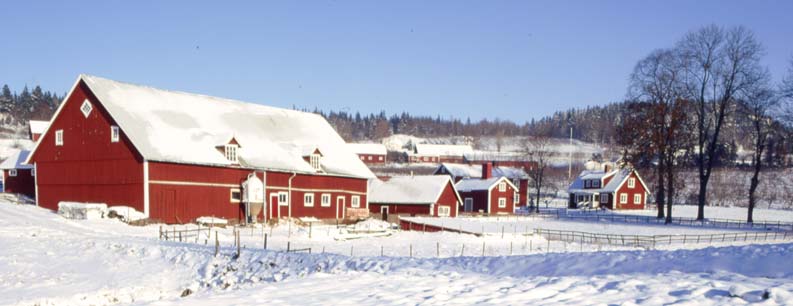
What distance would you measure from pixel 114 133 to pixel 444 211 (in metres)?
29.8

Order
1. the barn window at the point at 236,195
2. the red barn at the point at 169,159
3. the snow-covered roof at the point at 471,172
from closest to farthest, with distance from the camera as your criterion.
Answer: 1. the red barn at the point at 169,159
2. the barn window at the point at 236,195
3. the snow-covered roof at the point at 471,172

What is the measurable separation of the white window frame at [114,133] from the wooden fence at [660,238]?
27.0 metres

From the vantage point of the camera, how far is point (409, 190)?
185 ft

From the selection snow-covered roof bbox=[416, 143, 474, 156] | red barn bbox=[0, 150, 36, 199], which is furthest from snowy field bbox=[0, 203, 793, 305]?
snow-covered roof bbox=[416, 143, 474, 156]

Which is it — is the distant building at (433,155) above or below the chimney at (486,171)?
below

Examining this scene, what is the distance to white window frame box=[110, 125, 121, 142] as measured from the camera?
1385 inches

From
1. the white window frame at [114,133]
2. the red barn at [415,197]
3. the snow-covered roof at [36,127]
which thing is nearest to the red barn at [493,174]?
the red barn at [415,197]

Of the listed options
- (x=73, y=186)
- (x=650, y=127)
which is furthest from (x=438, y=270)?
(x=650, y=127)

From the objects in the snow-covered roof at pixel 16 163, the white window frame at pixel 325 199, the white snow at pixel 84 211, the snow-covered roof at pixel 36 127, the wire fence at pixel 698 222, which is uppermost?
the snow-covered roof at pixel 36 127

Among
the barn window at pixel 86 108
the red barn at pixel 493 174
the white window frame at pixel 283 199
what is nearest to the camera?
the barn window at pixel 86 108

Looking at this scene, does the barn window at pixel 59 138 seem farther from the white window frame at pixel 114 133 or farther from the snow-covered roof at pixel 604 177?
the snow-covered roof at pixel 604 177

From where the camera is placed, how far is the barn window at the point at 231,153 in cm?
3825

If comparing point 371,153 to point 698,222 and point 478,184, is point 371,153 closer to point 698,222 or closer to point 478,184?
point 478,184

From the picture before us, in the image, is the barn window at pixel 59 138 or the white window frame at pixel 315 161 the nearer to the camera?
the barn window at pixel 59 138
